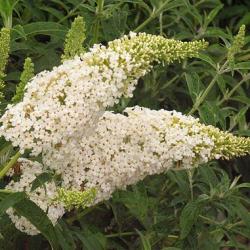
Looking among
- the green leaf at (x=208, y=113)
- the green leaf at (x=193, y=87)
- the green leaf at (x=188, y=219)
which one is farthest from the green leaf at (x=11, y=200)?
the green leaf at (x=193, y=87)

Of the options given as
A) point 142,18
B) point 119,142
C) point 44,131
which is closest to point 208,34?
point 142,18

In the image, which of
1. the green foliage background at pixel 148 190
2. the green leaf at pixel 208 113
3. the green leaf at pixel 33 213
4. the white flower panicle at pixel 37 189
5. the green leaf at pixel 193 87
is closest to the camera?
the green leaf at pixel 33 213

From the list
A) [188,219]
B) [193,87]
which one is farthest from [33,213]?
[193,87]

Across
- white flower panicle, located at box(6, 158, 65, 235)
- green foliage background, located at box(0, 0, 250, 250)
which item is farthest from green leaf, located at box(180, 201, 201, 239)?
white flower panicle, located at box(6, 158, 65, 235)

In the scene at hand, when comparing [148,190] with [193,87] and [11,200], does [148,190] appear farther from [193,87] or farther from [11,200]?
[11,200]

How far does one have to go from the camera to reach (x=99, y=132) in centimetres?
230

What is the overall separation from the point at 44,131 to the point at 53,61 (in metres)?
1.14

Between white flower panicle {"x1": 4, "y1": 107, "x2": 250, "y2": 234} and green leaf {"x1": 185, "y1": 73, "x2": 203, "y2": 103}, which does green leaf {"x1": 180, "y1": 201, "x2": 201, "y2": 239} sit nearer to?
white flower panicle {"x1": 4, "y1": 107, "x2": 250, "y2": 234}

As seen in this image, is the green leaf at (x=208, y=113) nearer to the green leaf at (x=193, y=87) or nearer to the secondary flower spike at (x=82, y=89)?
the green leaf at (x=193, y=87)

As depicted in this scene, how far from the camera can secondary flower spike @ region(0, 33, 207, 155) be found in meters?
2.03

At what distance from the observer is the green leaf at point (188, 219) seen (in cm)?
273

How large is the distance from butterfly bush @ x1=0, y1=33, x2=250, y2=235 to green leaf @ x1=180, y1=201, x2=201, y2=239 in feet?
1.50

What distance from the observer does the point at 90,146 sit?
230cm

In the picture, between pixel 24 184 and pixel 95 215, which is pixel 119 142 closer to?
pixel 24 184
